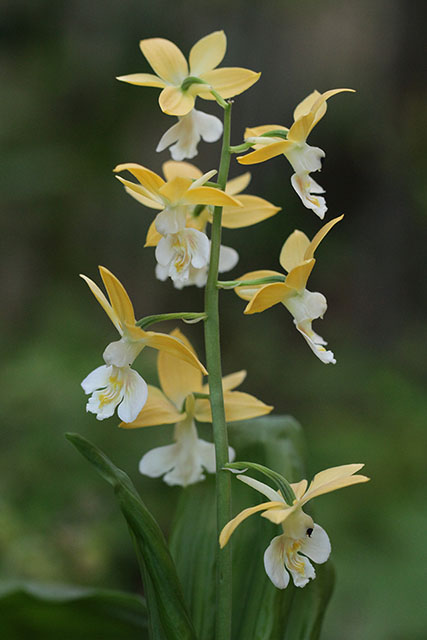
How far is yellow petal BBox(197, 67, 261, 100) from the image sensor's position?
771 mm

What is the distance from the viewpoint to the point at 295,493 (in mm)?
699

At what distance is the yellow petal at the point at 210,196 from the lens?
673 mm

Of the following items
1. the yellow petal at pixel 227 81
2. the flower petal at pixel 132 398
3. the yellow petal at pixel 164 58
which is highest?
the yellow petal at pixel 164 58

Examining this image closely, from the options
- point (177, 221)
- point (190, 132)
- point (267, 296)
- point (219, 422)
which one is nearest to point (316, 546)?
point (219, 422)

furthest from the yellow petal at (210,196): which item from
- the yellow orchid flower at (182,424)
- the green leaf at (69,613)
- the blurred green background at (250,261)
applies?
the blurred green background at (250,261)

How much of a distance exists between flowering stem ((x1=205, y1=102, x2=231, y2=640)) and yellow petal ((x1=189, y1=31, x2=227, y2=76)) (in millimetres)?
72

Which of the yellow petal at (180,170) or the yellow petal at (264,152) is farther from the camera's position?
the yellow petal at (180,170)

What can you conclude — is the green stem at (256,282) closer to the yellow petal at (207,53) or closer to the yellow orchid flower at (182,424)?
the yellow orchid flower at (182,424)

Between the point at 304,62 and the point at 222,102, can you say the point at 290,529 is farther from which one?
the point at 304,62

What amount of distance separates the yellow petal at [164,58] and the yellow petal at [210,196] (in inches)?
6.7

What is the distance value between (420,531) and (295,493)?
5.97 feet

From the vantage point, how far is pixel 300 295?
75 cm

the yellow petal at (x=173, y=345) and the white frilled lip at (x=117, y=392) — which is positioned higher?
the yellow petal at (x=173, y=345)

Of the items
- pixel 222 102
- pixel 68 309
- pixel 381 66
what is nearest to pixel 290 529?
pixel 222 102
